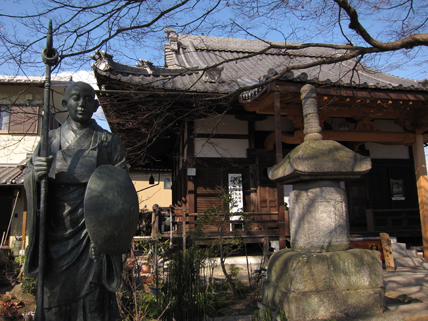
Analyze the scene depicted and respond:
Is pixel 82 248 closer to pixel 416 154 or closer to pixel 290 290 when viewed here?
pixel 290 290

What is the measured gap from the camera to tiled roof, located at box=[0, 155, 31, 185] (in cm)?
1010

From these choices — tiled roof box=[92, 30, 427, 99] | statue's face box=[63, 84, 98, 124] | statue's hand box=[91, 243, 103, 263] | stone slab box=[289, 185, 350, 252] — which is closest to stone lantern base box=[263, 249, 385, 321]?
stone slab box=[289, 185, 350, 252]

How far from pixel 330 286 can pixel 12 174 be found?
11.4 metres

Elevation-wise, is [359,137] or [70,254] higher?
[359,137]

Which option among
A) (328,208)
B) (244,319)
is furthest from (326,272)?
(244,319)

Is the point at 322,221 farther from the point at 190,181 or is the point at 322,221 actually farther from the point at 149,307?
the point at 190,181

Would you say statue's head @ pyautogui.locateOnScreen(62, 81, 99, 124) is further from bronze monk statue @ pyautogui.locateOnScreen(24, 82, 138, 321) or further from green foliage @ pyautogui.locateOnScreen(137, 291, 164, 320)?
green foliage @ pyautogui.locateOnScreen(137, 291, 164, 320)

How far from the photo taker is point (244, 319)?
428cm

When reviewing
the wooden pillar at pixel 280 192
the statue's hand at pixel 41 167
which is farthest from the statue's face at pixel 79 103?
the wooden pillar at pixel 280 192

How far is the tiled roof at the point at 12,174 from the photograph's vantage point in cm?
1010

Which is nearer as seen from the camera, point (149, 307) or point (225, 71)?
point (149, 307)

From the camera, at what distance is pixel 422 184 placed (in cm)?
865

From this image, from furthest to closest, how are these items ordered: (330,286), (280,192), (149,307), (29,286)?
(280,192)
(29,286)
(149,307)
(330,286)

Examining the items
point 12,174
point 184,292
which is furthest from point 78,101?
point 12,174
